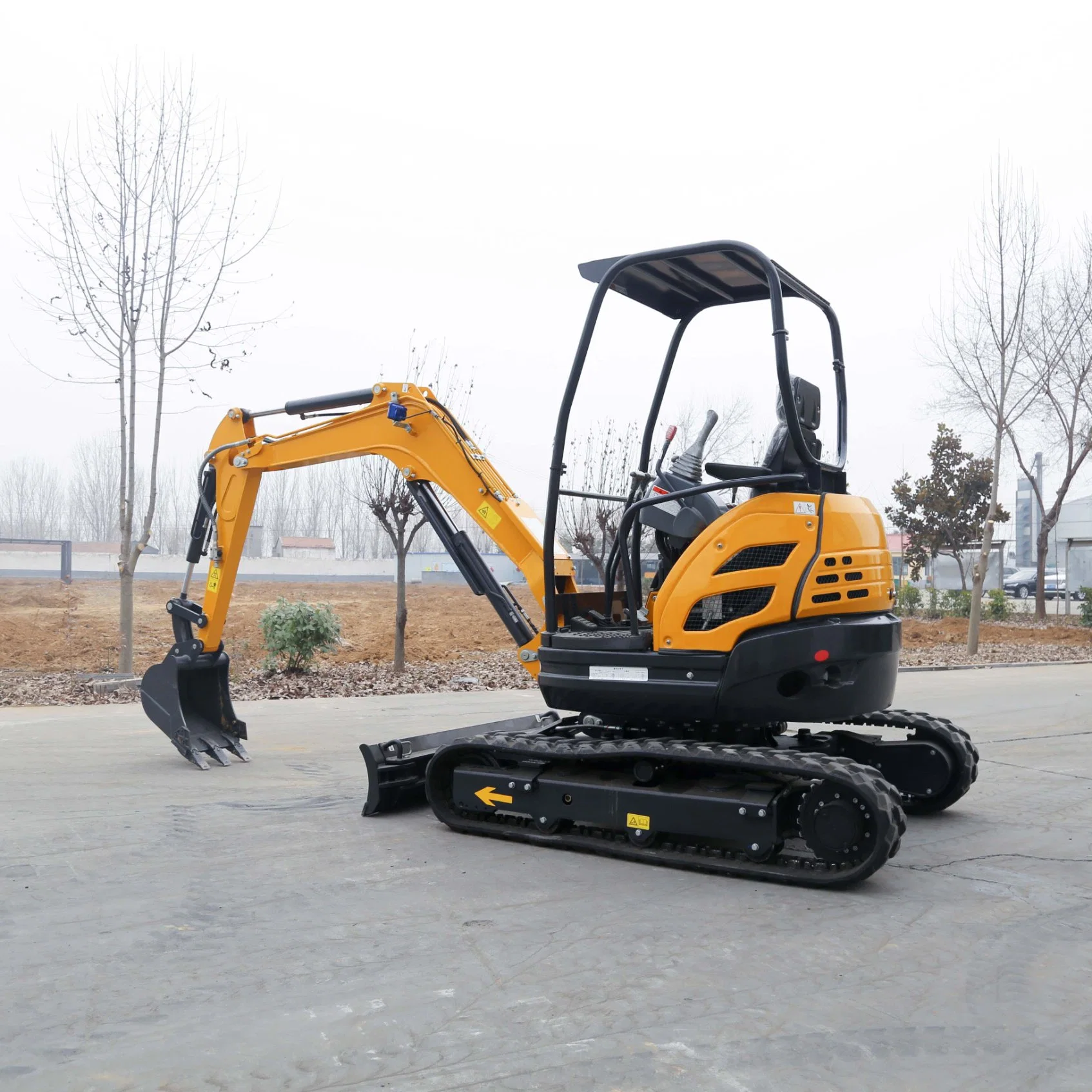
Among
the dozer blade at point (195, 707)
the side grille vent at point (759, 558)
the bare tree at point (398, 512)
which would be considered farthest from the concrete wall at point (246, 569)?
the side grille vent at point (759, 558)

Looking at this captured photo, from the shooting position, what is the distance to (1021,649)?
2086 cm

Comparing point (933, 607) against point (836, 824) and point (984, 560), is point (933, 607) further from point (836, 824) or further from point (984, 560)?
point (836, 824)

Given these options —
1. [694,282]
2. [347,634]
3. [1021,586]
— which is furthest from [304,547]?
[694,282]

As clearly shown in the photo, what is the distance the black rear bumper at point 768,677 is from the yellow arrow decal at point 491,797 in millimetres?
779

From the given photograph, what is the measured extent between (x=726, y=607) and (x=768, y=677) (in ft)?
1.38

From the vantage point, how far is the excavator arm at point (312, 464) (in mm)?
6973

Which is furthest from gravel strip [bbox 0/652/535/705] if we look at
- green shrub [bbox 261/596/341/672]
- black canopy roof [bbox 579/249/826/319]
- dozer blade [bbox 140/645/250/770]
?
black canopy roof [bbox 579/249/826/319]

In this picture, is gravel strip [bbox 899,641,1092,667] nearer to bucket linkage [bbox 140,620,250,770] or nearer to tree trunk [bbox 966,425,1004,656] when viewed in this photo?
tree trunk [bbox 966,425,1004,656]

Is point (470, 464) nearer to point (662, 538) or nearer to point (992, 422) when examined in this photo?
point (662, 538)

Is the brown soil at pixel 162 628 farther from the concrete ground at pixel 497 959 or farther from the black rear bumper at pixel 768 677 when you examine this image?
the concrete ground at pixel 497 959

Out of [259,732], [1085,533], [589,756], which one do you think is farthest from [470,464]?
[1085,533]

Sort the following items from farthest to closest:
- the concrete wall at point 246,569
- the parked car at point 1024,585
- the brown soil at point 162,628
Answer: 1. the concrete wall at point 246,569
2. the parked car at point 1024,585
3. the brown soil at point 162,628

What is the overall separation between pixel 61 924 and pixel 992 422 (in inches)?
753

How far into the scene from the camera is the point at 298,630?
45.8ft
